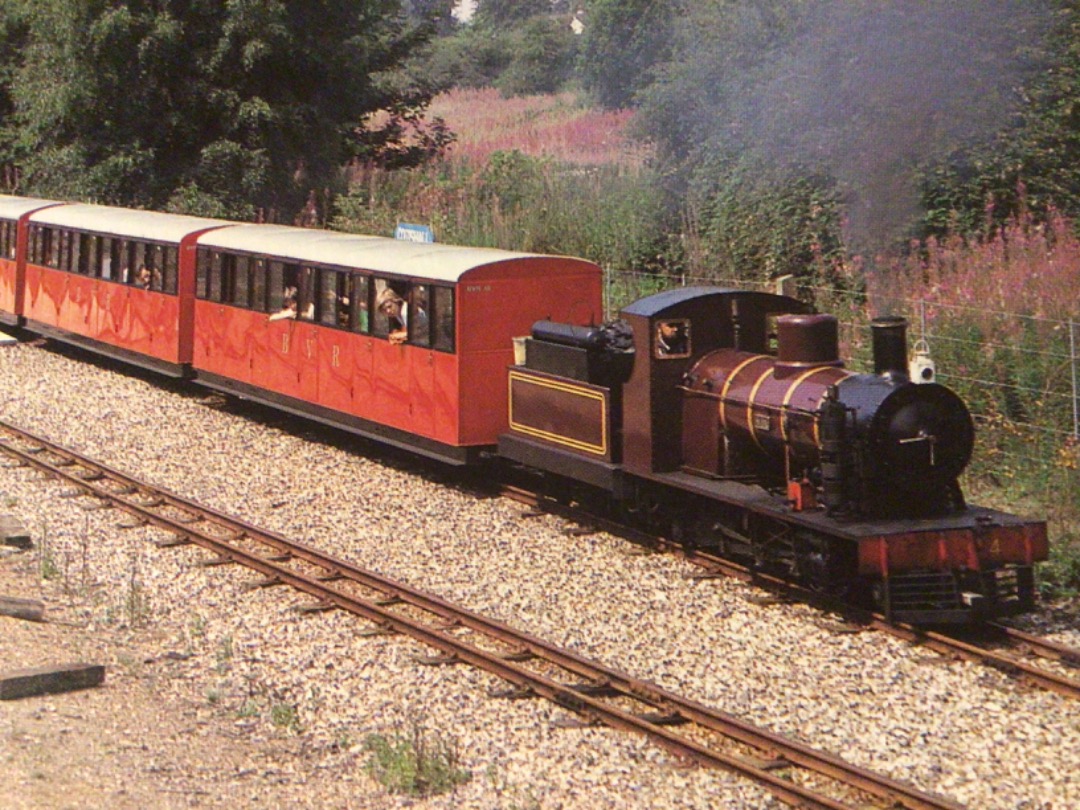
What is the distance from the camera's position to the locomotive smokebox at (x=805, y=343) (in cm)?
1027

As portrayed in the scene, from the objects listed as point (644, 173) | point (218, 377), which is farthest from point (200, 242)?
point (644, 173)

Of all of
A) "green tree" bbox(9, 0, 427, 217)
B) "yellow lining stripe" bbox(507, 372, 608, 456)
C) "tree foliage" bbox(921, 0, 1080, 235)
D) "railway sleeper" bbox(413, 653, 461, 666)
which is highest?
"green tree" bbox(9, 0, 427, 217)

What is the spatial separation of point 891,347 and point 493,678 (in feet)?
11.3

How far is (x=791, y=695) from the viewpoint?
27.3 feet

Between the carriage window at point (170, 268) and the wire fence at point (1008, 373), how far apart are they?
30.4ft

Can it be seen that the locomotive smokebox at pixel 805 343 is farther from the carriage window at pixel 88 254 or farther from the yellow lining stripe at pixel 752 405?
the carriage window at pixel 88 254

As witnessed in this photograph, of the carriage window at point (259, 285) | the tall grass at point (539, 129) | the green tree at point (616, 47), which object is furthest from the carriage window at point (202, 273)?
the green tree at point (616, 47)

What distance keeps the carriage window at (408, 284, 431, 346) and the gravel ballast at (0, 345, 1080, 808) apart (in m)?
1.44

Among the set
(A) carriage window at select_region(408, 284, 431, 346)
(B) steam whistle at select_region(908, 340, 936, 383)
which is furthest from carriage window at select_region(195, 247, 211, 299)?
(B) steam whistle at select_region(908, 340, 936, 383)

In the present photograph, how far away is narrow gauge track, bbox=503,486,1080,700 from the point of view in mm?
8555

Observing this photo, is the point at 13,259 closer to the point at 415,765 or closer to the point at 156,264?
the point at 156,264

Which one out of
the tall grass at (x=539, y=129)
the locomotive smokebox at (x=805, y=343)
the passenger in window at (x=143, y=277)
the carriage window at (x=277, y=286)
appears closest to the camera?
the locomotive smokebox at (x=805, y=343)

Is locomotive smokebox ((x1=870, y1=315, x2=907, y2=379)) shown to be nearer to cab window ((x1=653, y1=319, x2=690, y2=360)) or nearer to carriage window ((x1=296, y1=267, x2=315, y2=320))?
cab window ((x1=653, y1=319, x2=690, y2=360))

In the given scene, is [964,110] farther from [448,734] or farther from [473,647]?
[448,734]
